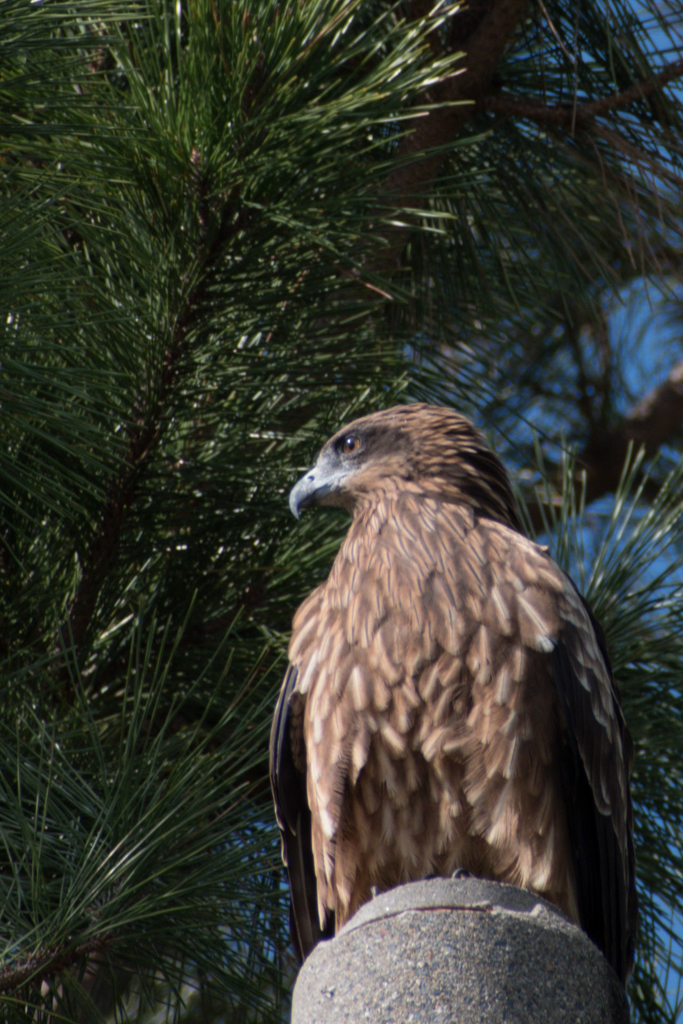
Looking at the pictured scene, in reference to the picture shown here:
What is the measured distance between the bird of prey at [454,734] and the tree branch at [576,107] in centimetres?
124

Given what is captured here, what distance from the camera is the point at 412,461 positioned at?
2705mm

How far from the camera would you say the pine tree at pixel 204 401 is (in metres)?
2.16

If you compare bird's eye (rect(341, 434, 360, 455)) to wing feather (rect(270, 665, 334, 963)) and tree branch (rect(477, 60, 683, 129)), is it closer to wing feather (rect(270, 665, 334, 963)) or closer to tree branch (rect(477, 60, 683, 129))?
wing feather (rect(270, 665, 334, 963))

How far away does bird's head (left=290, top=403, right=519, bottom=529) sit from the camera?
2660 millimetres

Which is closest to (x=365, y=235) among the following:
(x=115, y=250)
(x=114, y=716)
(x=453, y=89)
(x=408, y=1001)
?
(x=115, y=250)

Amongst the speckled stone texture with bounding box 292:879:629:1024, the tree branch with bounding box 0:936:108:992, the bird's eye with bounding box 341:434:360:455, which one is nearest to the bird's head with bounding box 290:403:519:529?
the bird's eye with bounding box 341:434:360:455

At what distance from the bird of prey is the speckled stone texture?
1.78 feet

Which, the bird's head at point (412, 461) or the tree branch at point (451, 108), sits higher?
the tree branch at point (451, 108)

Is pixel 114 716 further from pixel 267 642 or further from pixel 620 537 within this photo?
pixel 620 537

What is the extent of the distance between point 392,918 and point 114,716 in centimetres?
110

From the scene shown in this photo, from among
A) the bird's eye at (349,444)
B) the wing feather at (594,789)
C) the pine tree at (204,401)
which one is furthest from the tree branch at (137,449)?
the wing feather at (594,789)

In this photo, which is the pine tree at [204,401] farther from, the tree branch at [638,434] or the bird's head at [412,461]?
the tree branch at [638,434]

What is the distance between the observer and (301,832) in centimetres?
246

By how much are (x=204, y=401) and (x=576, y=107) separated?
126 centimetres
